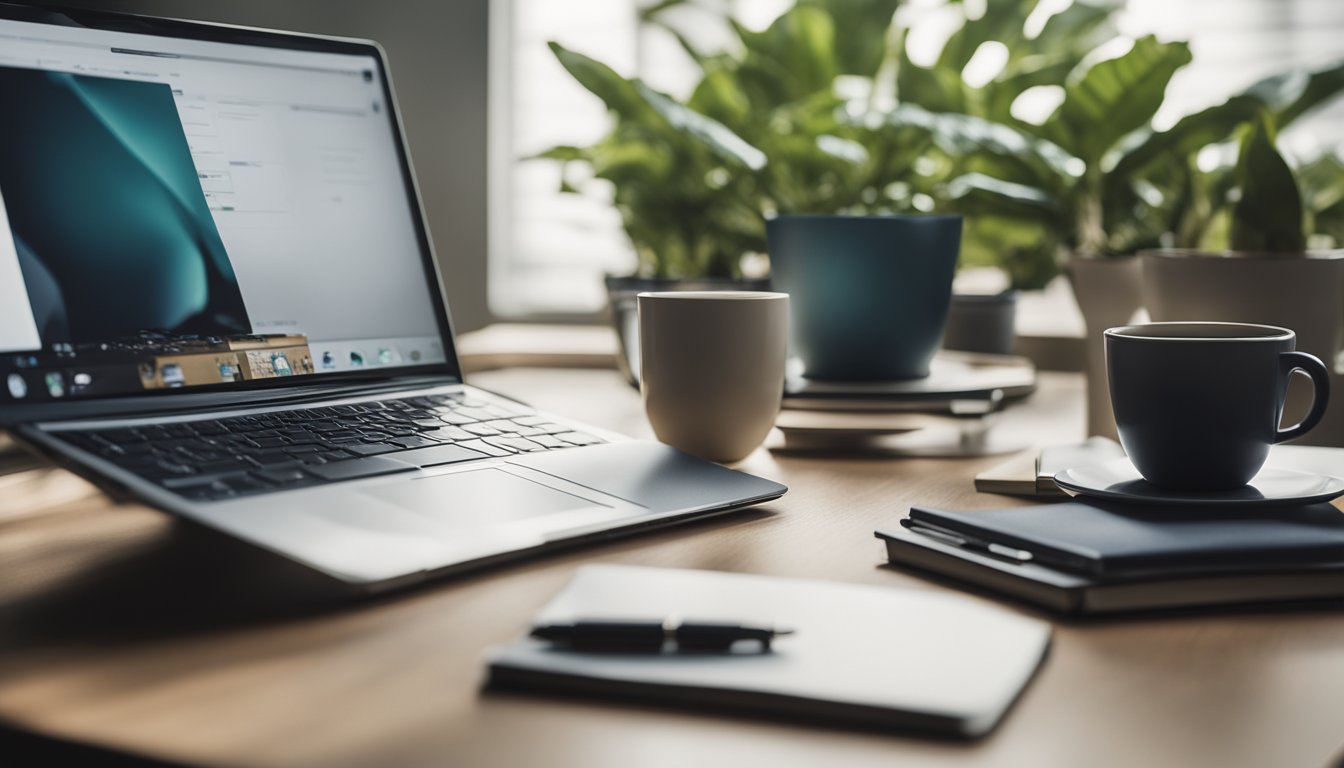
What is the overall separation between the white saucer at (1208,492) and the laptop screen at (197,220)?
0.46m

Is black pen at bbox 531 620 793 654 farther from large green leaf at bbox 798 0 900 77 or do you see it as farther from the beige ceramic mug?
large green leaf at bbox 798 0 900 77

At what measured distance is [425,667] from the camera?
16.5 inches

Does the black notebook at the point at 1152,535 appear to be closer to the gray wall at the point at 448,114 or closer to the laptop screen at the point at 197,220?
the laptop screen at the point at 197,220

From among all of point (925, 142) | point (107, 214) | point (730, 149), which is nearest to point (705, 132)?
point (730, 149)

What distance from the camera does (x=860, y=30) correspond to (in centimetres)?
153

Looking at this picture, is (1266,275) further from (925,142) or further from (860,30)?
(860,30)

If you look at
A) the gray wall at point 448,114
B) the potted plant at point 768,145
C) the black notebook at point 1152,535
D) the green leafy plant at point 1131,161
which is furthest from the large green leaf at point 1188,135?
the gray wall at point 448,114

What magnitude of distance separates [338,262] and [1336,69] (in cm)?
94

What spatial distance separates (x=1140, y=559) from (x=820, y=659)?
17 cm

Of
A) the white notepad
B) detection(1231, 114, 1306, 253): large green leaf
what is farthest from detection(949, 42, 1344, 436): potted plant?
the white notepad

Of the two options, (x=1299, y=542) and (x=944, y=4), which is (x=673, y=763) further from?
(x=944, y=4)

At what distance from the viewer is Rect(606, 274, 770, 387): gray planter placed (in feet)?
3.62

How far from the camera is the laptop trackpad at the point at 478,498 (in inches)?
22.0

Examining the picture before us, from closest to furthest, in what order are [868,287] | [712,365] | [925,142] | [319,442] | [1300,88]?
[319,442], [712,365], [868,287], [1300,88], [925,142]
